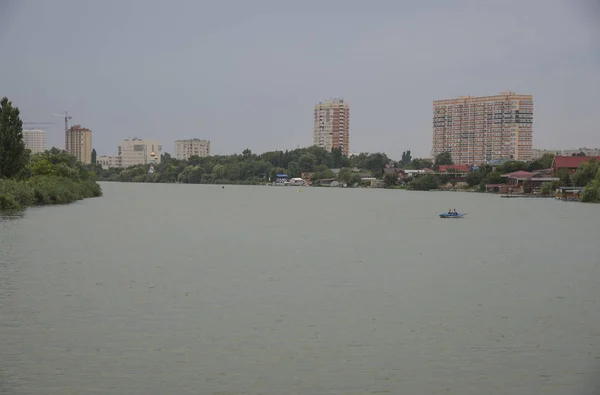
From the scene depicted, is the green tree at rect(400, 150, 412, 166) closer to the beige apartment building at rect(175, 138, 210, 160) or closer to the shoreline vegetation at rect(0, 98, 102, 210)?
the beige apartment building at rect(175, 138, 210, 160)

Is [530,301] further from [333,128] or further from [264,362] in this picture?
[333,128]

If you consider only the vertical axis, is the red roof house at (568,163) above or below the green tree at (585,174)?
above

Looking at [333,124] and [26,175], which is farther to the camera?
[333,124]

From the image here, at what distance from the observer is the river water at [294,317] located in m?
7.71

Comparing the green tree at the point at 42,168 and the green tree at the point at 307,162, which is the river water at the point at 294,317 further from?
the green tree at the point at 307,162

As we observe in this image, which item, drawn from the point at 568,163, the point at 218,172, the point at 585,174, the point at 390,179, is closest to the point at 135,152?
the point at 218,172

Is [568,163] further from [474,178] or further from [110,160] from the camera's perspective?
[110,160]

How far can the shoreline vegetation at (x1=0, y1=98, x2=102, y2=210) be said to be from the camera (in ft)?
104

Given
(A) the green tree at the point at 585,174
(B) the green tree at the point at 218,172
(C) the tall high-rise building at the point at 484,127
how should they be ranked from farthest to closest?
1. (C) the tall high-rise building at the point at 484,127
2. (B) the green tree at the point at 218,172
3. (A) the green tree at the point at 585,174

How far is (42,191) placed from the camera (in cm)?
3612

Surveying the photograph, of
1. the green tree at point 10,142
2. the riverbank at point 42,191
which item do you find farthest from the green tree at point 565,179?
the green tree at point 10,142

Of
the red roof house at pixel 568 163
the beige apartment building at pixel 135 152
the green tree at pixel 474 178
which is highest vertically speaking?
the beige apartment building at pixel 135 152

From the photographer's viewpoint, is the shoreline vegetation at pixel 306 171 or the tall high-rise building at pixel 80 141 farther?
the tall high-rise building at pixel 80 141

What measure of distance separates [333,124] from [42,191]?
120043 millimetres
